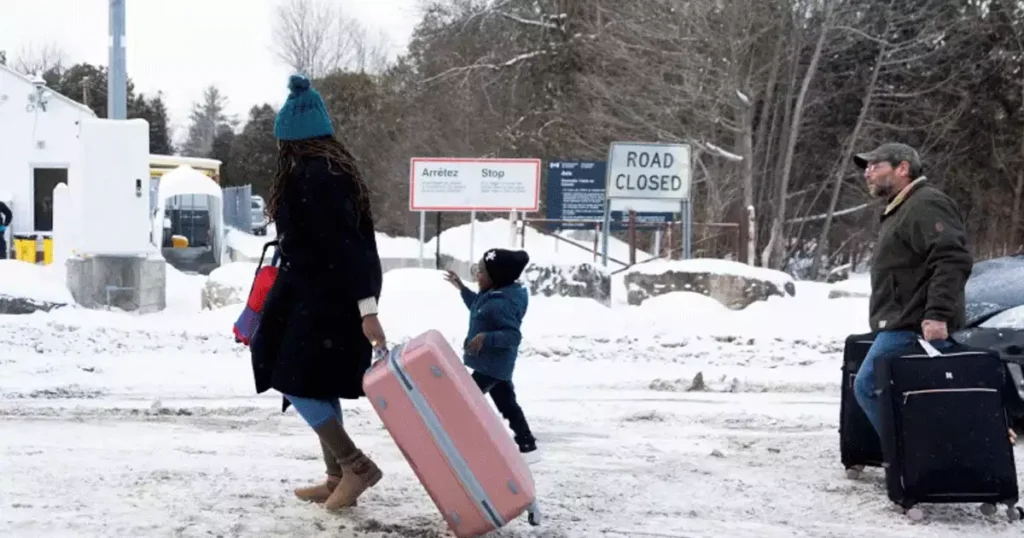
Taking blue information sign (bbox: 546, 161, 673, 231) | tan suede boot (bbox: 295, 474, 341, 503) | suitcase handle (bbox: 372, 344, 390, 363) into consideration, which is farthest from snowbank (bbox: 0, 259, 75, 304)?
blue information sign (bbox: 546, 161, 673, 231)

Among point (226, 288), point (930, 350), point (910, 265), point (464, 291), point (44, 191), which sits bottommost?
point (226, 288)

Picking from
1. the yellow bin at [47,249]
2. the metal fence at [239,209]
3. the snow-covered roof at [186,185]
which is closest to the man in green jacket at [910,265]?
the yellow bin at [47,249]

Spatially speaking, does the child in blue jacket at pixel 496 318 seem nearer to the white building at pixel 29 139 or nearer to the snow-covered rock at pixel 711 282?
the snow-covered rock at pixel 711 282

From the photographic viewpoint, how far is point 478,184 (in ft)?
57.6

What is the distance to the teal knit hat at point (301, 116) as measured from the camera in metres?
5.18

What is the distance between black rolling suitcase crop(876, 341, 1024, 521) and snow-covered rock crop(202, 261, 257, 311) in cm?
953

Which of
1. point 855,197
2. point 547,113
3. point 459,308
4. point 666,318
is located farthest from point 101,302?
point 855,197

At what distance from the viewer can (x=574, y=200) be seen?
21.4m

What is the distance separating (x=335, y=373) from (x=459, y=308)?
8353 mm

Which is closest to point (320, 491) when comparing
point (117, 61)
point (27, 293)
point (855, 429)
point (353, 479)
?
point (353, 479)

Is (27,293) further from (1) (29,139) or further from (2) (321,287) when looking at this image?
(1) (29,139)

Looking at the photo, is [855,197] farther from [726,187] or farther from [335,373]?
[335,373]

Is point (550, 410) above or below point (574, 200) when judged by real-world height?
below

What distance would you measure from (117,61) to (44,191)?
59.7 feet
